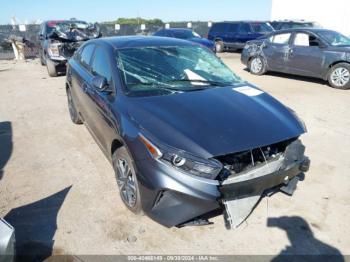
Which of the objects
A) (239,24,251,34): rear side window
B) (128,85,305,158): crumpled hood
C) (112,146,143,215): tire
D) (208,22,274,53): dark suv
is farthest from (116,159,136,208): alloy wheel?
(239,24,251,34): rear side window

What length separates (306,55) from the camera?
8.87 m

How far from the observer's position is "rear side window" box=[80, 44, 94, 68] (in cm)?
454

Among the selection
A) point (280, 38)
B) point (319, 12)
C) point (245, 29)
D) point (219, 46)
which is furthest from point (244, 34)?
point (319, 12)

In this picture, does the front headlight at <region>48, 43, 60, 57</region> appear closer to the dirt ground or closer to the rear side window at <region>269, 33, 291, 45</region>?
the dirt ground

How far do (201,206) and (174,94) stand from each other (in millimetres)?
Result: 1327

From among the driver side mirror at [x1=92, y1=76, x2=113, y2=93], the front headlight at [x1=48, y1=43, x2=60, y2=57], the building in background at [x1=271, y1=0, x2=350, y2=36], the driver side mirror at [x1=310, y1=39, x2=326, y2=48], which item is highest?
the building in background at [x1=271, y1=0, x2=350, y2=36]

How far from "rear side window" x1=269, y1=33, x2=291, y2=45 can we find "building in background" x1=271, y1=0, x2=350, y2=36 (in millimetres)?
16590

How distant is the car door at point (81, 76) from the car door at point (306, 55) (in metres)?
6.61

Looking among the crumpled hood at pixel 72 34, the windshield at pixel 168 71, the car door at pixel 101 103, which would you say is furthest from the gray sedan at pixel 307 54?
the car door at pixel 101 103

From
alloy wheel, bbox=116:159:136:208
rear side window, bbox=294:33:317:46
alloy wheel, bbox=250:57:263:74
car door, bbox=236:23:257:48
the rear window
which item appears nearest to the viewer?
alloy wheel, bbox=116:159:136:208

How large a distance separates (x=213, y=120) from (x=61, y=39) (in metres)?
9.18

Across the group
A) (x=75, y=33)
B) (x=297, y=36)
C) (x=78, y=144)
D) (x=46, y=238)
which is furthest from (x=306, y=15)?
(x=46, y=238)

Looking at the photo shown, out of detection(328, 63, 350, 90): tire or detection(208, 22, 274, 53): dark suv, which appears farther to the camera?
detection(208, 22, 274, 53): dark suv

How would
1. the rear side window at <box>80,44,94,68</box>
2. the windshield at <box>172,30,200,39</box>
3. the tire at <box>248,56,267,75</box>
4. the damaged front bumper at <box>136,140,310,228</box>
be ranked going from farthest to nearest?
1. the windshield at <box>172,30,200,39</box>
2. the tire at <box>248,56,267,75</box>
3. the rear side window at <box>80,44,94,68</box>
4. the damaged front bumper at <box>136,140,310,228</box>
